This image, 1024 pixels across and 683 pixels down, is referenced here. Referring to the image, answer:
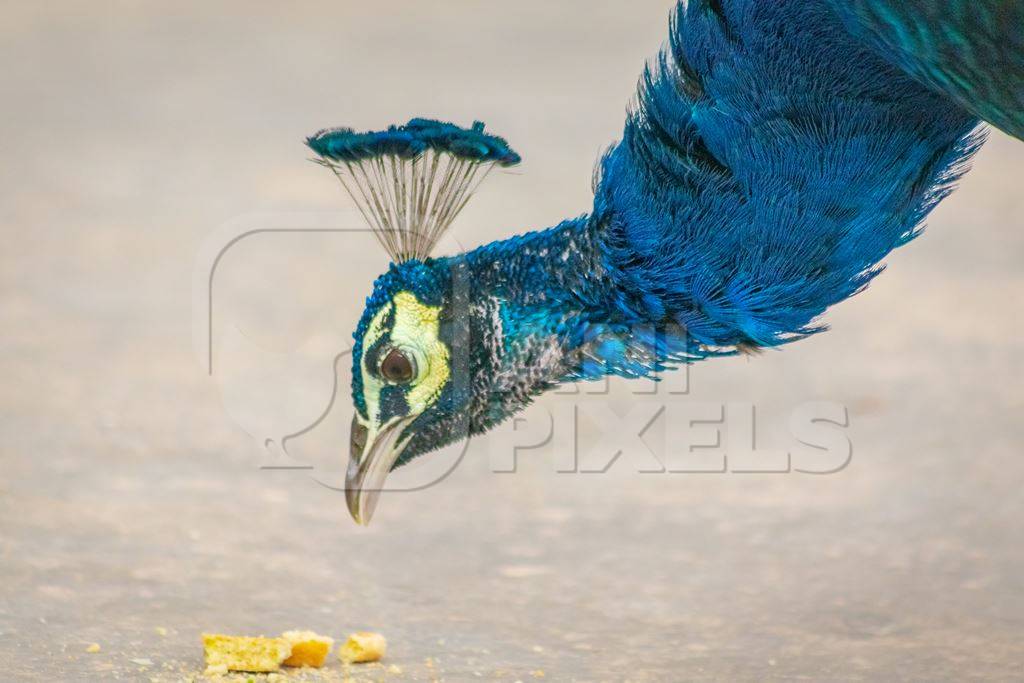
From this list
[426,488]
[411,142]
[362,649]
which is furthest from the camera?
[426,488]

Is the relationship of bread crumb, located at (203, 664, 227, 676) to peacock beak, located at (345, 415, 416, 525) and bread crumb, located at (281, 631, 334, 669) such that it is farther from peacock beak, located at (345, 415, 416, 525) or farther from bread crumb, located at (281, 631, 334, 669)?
peacock beak, located at (345, 415, 416, 525)

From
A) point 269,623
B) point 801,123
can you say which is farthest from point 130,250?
point 801,123

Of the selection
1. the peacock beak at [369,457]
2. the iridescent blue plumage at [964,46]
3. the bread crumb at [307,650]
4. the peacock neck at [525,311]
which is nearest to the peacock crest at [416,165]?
the peacock neck at [525,311]

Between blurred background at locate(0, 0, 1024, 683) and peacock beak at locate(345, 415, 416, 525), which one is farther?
blurred background at locate(0, 0, 1024, 683)

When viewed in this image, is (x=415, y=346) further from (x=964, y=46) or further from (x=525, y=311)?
(x=964, y=46)

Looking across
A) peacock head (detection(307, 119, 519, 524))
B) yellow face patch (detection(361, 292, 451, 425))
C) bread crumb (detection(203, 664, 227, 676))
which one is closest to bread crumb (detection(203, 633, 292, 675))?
bread crumb (detection(203, 664, 227, 676))

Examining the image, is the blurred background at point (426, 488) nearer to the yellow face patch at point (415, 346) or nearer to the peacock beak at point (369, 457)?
the peacock beak at point (369, 457)

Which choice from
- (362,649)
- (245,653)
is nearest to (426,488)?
(362,649)
